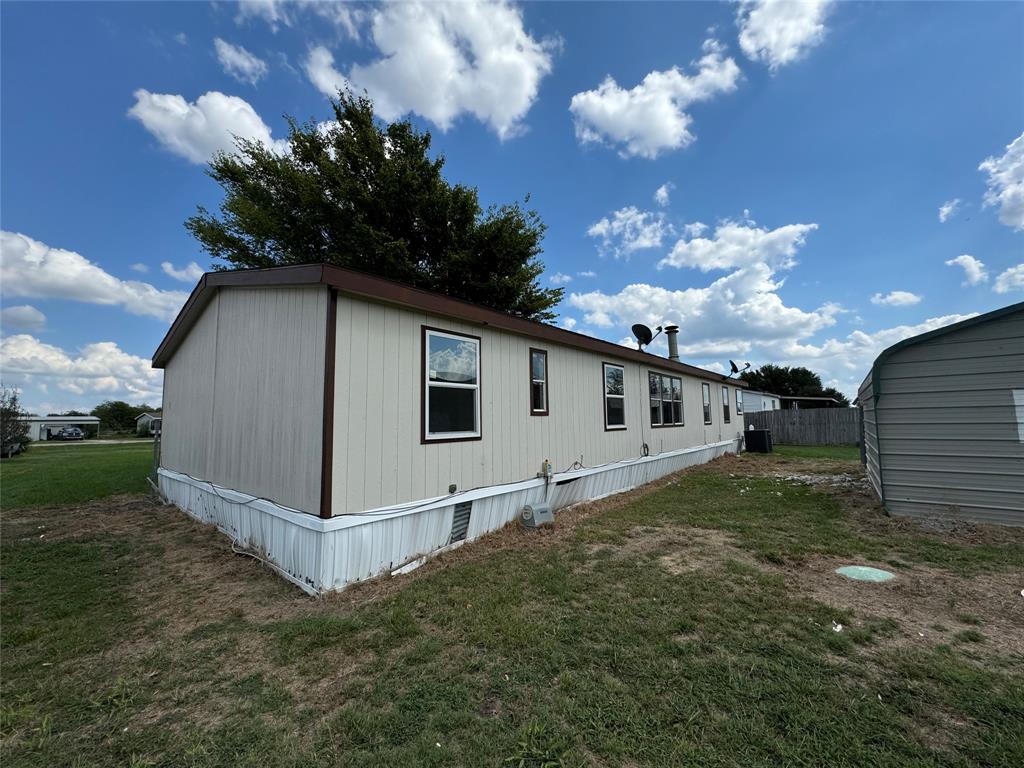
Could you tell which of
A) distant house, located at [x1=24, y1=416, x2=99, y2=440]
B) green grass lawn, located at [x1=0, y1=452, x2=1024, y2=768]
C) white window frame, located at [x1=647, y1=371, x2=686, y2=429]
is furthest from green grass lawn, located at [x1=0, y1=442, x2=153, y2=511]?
distant house, located at [x1=24, y1=416, x2=99, y2=440]

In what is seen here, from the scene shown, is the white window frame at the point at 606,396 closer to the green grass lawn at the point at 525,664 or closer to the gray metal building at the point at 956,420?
the green grass lawn at the point at 525,664

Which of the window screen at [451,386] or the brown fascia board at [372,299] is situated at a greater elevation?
the brown fascia board at [372,299]

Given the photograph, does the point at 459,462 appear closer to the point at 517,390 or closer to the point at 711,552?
the point at 517,390

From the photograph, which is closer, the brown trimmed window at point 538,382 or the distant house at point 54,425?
the brown trimmed window at point 538,382

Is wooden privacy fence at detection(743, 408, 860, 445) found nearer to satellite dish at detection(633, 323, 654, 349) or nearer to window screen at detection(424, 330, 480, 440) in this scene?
satellite dish at detection(633, 323, 654, 349)

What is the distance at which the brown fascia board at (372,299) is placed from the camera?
4043 mm

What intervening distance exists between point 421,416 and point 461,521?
144 cm

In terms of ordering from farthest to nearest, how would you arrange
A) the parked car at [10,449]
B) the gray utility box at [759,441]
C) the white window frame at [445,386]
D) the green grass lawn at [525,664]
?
the parked car at [10,449] < the gray utility box at [759,441] < the white window frame at [445,386] < the green grass lawn at [525,664]

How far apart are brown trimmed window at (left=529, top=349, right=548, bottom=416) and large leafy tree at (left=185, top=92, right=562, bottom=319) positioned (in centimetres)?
853

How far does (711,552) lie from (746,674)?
2.36 meters

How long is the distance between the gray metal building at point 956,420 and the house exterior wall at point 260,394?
293 inches

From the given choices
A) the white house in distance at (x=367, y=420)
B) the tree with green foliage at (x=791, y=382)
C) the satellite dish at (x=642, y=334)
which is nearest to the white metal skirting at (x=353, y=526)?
the white house in distance at (x=367, y=420)

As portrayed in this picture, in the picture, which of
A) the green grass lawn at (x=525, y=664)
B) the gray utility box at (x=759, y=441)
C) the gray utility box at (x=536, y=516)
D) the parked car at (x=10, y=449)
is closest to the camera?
the green grass lawn at (x=525, y=664)

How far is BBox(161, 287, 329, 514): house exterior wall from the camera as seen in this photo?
4109 millimetres
